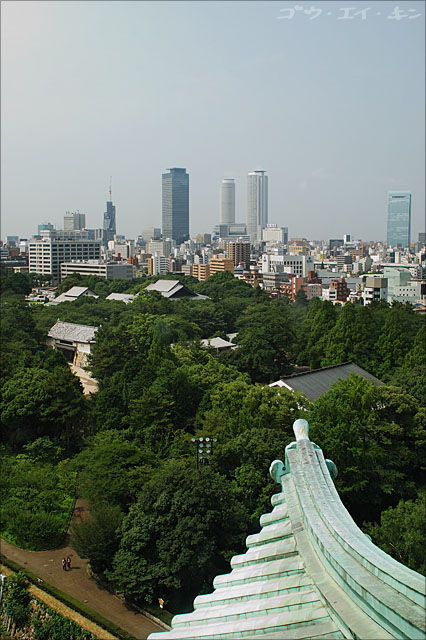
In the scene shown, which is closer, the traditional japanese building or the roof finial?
the traditional japanese building

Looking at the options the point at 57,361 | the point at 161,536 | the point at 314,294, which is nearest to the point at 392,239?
the point at 314,294

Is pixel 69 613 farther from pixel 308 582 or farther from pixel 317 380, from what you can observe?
pixel 317 380

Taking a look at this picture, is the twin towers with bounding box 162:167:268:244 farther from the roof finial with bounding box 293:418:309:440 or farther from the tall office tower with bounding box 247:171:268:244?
the roof finial with bounding box 293:418:309:440

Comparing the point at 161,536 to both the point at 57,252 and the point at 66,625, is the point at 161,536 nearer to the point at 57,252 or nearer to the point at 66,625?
the point at 66,625

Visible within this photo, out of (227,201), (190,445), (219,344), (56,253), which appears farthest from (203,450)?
(227,201)

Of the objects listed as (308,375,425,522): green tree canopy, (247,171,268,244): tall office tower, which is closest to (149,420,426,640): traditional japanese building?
(308,375,425,522): green tree canopy
